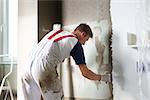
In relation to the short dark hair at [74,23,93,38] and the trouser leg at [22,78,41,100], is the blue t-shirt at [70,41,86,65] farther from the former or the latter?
the trouser leg at [22,78,41,100]

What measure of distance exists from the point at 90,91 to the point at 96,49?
386mm

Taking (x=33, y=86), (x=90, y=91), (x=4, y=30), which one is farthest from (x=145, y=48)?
(x=4, y=30)

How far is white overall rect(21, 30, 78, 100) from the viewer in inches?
77.3

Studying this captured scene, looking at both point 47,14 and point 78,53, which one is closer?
point 78,53

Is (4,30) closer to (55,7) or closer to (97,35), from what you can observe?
(55,7)

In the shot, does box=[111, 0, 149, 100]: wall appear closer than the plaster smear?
Yes

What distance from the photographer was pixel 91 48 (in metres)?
2.17

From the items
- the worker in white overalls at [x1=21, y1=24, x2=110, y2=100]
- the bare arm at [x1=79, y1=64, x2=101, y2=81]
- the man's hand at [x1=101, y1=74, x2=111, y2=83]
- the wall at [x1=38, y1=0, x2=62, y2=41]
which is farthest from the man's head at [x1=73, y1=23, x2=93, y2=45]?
the wall at [x1=38, y1=0, x2=62, y2=41]

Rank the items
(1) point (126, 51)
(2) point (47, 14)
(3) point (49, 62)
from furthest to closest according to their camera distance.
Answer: (2) point (47, 14) < (3) point (49, 62) < (1) point (126, 51)

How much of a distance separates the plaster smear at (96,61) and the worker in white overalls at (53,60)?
3.4 inches

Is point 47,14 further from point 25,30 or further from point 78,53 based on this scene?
point 78,53

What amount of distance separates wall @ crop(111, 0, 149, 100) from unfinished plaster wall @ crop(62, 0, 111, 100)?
0.33 ft

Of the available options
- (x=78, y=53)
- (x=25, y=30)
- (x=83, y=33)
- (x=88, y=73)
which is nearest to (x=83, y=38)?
(x=83, y=33)

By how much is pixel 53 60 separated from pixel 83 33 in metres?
0.36
